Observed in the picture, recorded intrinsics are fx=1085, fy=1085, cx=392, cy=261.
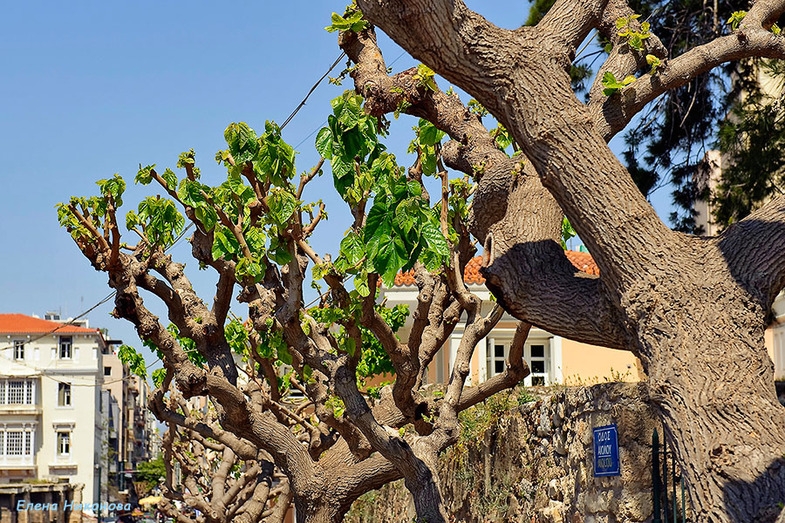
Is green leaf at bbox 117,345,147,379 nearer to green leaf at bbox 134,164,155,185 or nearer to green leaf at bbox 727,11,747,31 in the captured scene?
green leaf at bbox 134,164,155,185

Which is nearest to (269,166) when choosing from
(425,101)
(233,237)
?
(233,237)

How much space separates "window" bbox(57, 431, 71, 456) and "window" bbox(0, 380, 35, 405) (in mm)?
3266

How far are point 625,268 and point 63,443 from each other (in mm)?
81836

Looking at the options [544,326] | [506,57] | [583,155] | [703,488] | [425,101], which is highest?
[425,101]

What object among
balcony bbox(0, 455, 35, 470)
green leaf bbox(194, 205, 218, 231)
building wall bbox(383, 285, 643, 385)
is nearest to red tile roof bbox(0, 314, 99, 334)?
balcony bbox(0, 455, 35, 470)

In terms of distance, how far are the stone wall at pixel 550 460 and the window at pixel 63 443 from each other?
70589mm

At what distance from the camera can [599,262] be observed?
531cm

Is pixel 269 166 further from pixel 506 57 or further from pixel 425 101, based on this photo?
pixel 506 57

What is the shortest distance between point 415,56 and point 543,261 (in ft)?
4.21

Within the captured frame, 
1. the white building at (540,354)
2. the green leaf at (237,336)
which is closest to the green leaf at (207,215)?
the green leaf at (237,336)

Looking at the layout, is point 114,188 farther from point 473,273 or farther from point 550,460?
point 473,273

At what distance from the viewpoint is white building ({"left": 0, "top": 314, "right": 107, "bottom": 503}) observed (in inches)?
3137

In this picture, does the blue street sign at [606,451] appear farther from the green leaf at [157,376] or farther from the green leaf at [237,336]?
the green leaf at [157,376]

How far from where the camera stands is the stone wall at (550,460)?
990 centimetres
